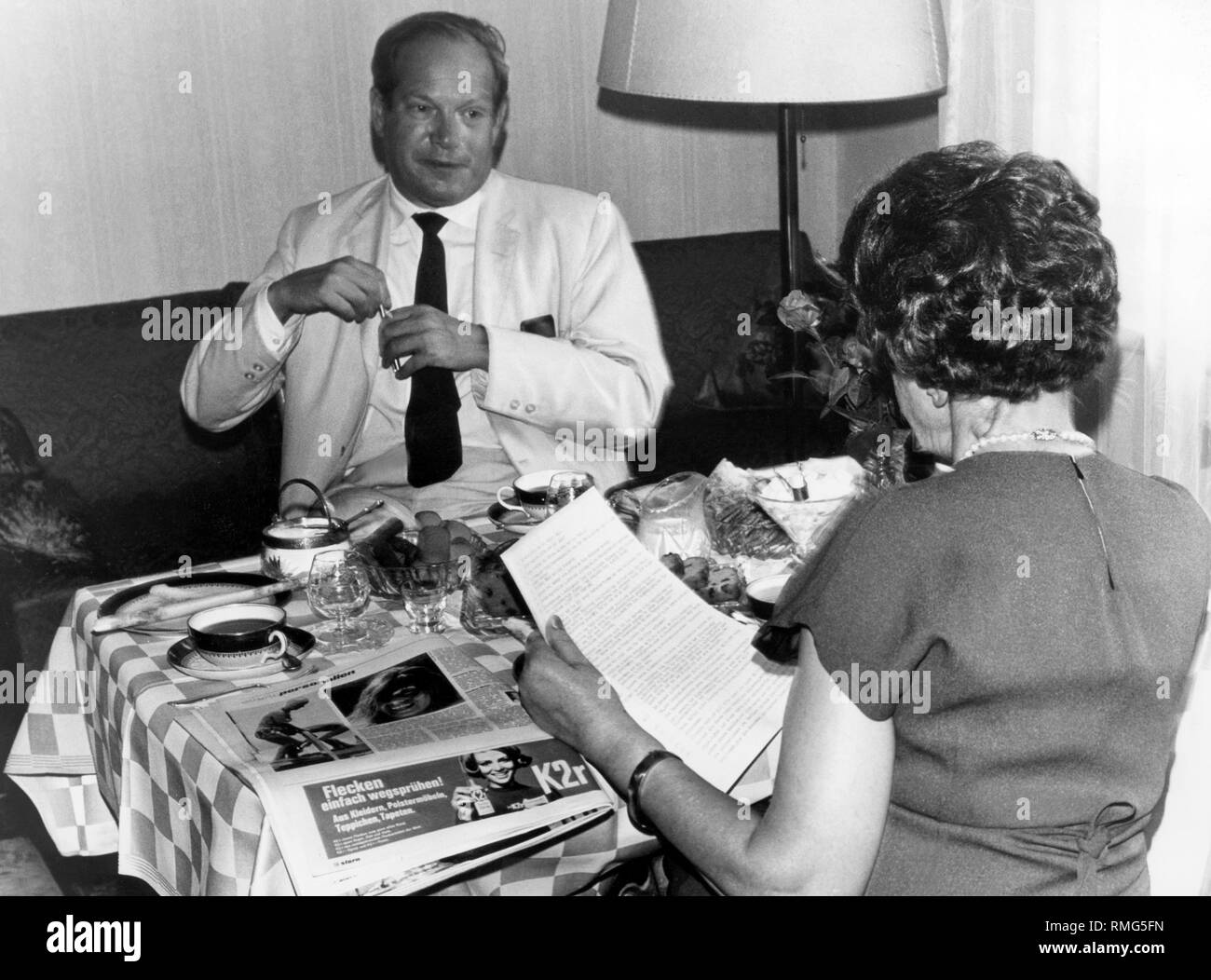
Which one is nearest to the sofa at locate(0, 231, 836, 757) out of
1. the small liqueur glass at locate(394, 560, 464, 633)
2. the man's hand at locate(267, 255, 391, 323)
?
the man's hand at locate(267, 255, 391, 323)

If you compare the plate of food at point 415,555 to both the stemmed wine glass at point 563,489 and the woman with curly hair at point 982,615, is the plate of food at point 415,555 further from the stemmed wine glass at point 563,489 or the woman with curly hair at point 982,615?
the woman with curly hair at point 982,615

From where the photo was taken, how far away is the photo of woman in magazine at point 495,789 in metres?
1.11

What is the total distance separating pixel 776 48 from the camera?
1881 millimetres

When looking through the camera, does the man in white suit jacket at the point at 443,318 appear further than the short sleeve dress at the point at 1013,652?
Yes

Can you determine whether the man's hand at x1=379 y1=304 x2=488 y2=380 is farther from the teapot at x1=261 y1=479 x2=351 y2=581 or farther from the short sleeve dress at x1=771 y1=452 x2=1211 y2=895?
the short sleeve dress at x1=771 y1=452 x2=1211 y2=895

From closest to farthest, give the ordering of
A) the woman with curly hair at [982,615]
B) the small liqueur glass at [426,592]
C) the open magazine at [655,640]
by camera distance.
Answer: the woman with curly hair at [982,615]
the open magazine at [655,640]
the small liqueur glass at [426,592]

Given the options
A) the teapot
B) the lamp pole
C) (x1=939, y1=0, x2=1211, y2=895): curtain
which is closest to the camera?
the teapot

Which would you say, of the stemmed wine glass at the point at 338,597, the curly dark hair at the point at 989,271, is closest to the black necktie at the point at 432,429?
the stemmed wine glass at the point at 338,597

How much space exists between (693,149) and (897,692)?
7.42 feet

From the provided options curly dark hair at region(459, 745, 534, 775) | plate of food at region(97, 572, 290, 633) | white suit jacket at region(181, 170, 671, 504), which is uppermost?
white suit jacket at region(181, 170, 671, 504)

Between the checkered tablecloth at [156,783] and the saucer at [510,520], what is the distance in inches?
11.0

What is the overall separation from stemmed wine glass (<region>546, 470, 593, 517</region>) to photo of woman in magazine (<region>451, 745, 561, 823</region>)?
2.22 feet

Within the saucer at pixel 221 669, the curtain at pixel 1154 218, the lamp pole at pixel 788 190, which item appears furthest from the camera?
the lamp pole at pixel 788 190

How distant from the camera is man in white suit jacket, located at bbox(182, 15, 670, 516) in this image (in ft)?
8.07
